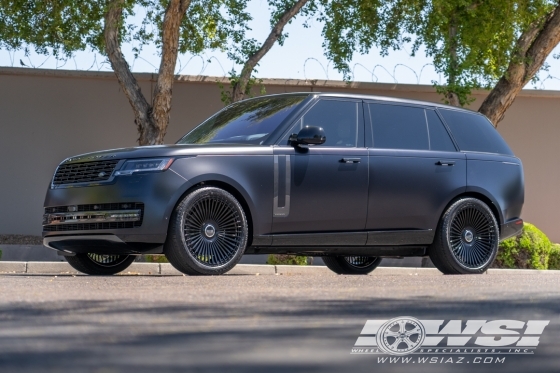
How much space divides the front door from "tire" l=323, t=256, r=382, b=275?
2017 mm

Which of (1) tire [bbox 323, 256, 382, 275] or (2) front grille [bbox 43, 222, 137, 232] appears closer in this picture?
(2) front grille [bbox 43, 222, 137, 232]

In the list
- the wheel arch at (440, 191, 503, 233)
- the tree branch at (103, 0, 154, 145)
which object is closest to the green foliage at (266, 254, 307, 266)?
the tree branch at (103, 0, 154, 145)

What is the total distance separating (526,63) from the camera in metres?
16.1

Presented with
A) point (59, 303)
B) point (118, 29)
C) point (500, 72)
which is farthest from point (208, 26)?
point (59, 303)

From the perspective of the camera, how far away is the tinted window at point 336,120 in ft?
30.2

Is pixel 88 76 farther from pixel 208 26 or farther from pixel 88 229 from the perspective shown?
pixel 88 229

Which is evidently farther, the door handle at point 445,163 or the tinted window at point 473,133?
the tinted window at point 473,133

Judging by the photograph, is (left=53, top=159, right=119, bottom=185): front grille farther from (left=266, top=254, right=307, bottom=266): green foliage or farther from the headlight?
(left=266, top=254, right=307, bottom=266): green foliage

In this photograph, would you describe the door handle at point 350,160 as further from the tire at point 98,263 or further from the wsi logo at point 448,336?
the wsi logo at point 448,336

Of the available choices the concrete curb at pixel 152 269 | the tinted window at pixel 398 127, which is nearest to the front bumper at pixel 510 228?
the concrete curb at pixel 152 269

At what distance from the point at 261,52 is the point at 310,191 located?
7684 mm

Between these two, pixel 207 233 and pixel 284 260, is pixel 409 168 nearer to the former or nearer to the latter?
pixel 207 233

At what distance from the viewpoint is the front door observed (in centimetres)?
870

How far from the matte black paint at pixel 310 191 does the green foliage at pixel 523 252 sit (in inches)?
161
